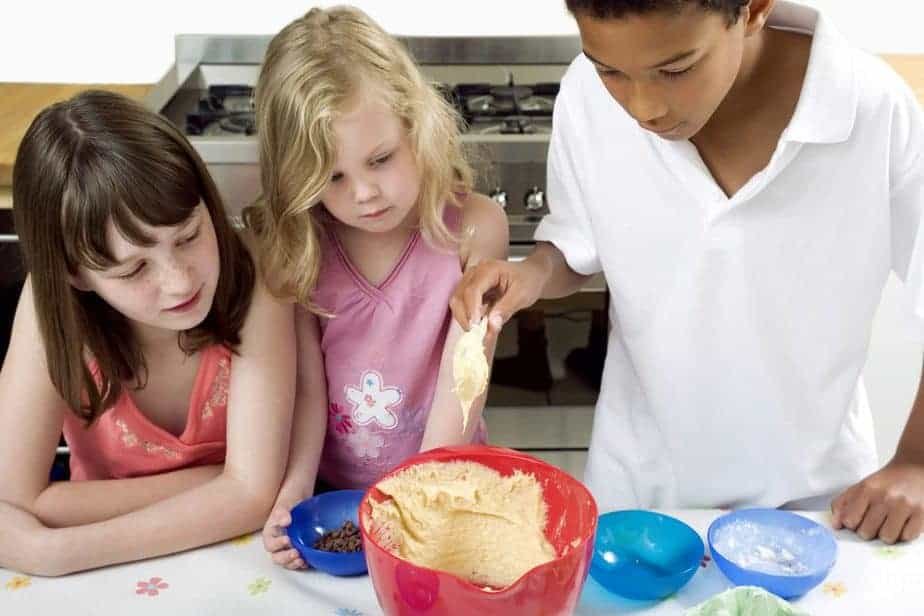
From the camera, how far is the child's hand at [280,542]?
1071mm

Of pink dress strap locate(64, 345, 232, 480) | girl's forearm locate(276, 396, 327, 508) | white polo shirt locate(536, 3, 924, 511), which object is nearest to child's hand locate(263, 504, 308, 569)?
girl's forearm locate(276, 396, 327, 508)

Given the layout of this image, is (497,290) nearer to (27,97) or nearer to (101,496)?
(101,496)

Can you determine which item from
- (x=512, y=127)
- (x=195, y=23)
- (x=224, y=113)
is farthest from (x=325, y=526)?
(x=195, y=23)

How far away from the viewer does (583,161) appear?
133cm

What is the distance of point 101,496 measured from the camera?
1190mm

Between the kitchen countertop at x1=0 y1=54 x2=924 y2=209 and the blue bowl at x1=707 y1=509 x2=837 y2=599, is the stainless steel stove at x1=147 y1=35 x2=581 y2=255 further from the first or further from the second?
the blue bowl at x1=707 y1=509 x2=837 y2=599

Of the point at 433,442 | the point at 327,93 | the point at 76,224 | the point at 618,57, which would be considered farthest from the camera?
the point at 433,442

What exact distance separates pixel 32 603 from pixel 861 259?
98 cm

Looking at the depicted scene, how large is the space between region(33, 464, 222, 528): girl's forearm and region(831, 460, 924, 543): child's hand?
2.40 feet

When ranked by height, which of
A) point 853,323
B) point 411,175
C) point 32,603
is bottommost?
point 32,603

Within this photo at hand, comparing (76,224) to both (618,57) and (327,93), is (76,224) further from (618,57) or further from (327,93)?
(618,57)

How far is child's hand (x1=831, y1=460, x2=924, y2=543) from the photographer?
3.61 feet

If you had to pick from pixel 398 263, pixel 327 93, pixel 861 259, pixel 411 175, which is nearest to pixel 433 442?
pixel 398 263

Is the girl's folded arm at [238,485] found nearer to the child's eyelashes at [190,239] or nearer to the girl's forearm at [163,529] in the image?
the girl's forearm at [163,529]
